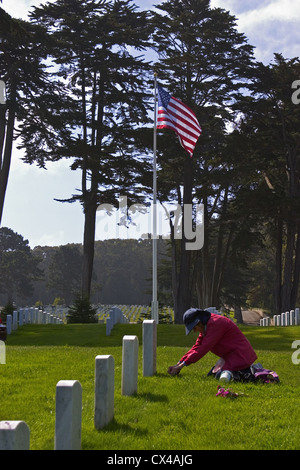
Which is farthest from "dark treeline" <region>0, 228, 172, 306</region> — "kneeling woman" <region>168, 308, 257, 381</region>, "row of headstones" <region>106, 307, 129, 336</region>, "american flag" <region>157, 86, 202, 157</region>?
"kneeling woman" <region>168, 308, 257, 381</region>

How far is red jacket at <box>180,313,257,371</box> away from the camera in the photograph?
9297 mm

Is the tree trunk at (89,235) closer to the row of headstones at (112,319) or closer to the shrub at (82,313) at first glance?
the shrub at (82,313)

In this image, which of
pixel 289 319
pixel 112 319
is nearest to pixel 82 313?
pixel 112 319

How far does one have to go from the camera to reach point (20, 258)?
96625 millimetres

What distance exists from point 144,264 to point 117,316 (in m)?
109

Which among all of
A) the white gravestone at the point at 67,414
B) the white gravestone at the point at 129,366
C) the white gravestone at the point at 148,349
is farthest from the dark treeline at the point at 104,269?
the white gravestone at the point at 67,414

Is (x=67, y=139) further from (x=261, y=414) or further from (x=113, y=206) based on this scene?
(x=261, y=414)

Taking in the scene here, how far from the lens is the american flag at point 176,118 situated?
1867cm

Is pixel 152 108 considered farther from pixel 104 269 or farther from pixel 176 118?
pixel 104 269

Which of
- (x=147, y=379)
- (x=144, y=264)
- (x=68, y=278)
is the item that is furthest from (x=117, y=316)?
(x=144, y=264)

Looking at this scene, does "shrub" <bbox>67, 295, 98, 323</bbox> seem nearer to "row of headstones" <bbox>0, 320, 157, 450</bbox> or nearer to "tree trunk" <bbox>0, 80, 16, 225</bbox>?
"tree trunk" <bbox>0, 80, 16, 225</bbox>

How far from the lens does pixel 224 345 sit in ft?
31.1

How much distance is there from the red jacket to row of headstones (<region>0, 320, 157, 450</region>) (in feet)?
3.64

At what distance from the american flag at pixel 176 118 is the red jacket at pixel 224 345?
9.91 m
